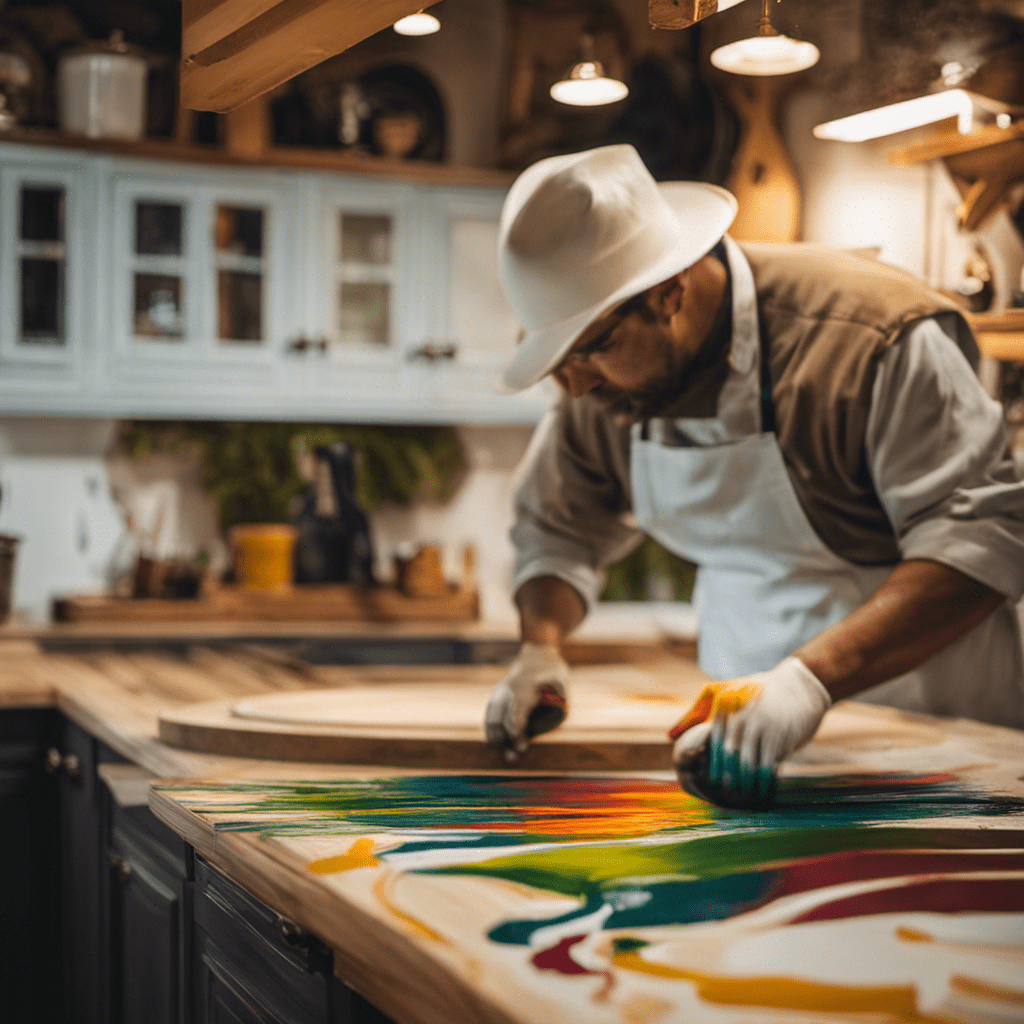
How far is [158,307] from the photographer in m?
3.51

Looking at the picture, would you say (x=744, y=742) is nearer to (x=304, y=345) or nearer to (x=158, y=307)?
(x=304, y=345)

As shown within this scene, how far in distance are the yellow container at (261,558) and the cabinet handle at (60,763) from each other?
1.23m

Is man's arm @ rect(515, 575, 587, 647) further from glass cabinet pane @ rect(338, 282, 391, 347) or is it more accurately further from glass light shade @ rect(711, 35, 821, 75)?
glass cabinet pane @ rect(338, 282, 391, 347)

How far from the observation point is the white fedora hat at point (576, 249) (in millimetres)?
1579

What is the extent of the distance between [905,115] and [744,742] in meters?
1.26

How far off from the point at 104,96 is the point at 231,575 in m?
1.36

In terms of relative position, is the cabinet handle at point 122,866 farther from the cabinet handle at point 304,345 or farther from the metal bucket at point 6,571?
the cabinet handle at point 304,345

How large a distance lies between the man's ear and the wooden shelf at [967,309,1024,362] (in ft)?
2.29

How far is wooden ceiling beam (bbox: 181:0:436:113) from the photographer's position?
1247mm

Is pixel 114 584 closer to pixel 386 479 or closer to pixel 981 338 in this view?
pixel 386 479

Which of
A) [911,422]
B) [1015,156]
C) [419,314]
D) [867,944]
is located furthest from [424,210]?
[867,944]

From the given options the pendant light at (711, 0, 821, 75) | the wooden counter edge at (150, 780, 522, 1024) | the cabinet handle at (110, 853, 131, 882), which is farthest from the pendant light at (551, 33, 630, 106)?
the wooden counter edge at (150, 780, 522, 1024)

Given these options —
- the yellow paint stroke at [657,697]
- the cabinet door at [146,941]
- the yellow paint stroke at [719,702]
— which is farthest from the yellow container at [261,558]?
the yellow paint stroke at [719,702]

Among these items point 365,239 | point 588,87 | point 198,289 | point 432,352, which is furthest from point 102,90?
point 588,87
